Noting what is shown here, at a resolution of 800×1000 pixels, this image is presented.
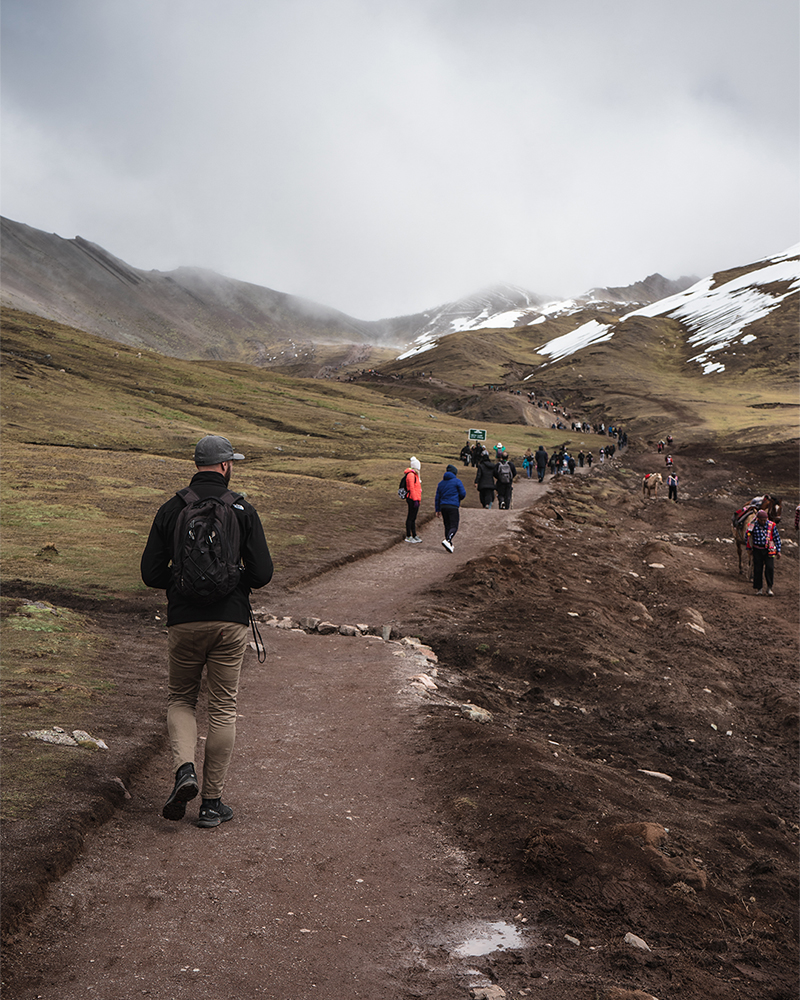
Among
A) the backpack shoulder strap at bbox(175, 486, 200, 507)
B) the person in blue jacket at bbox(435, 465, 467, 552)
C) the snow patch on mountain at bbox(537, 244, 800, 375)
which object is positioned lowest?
the person in blue jacket at bbox(435, 465, 467, 552)

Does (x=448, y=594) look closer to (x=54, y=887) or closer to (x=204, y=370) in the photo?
(x=54, y=887)

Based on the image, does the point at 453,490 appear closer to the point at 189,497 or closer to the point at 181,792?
the point at 189,497

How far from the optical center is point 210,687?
6.37m

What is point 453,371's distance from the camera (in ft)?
568

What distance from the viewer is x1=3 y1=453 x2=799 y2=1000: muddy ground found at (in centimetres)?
488

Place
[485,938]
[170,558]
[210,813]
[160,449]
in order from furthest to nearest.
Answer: [160,449] → [210,813] → [170,558] → [485,938]

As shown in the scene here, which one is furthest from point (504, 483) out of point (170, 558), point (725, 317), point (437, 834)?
point (725, 317)

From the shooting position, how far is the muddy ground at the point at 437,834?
16.0 feet

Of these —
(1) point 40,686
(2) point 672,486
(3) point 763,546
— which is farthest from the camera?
(2) point 672,486

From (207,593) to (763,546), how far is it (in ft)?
61.8

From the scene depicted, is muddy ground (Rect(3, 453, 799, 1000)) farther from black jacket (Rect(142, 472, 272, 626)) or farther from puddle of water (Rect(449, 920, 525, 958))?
black jacket (Rect(142, 472, 272, 626))

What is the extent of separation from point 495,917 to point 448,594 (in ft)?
39.5

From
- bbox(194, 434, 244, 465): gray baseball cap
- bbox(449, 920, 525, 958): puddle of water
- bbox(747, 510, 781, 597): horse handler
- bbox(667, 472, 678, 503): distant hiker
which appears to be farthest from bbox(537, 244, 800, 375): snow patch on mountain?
bbox(449, 920, 525, 958): puddle of water

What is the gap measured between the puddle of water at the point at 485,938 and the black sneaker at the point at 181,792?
2355 millimetres
